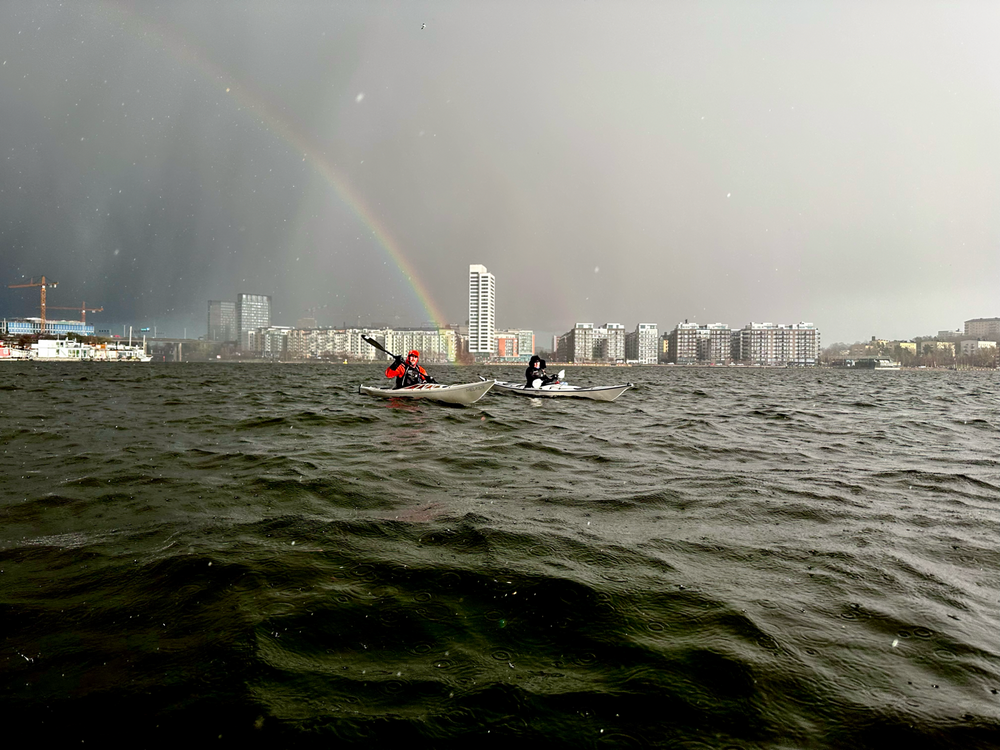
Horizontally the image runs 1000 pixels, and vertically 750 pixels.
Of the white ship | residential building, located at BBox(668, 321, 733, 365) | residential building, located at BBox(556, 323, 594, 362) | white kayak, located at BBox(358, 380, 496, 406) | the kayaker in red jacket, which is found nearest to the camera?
white kayak, located at BBox(358, 380, 496, 406)

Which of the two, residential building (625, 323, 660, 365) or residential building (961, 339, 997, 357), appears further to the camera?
residential building (625, 323, 660, 365)

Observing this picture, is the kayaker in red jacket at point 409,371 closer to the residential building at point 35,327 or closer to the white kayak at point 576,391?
the white kayak at point 576,391

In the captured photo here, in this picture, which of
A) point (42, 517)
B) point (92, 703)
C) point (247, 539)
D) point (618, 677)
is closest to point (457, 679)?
point (618, 677)

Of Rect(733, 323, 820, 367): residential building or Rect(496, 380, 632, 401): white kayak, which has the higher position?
Rect(733, 323, 820, 367): residential building

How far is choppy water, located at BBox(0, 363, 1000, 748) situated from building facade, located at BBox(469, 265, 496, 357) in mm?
184054

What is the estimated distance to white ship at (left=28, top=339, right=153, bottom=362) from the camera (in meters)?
103

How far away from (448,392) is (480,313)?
176 meters

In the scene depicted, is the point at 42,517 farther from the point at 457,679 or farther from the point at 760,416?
the point at 760,416

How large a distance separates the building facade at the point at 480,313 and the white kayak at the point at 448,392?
172 m

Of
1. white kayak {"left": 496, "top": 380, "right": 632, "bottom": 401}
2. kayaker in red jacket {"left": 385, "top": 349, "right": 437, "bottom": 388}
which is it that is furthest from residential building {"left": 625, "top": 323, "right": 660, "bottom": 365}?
kayaker in red jacket {"left": 385, "top": 349, "right": 437, "bottom": 388}

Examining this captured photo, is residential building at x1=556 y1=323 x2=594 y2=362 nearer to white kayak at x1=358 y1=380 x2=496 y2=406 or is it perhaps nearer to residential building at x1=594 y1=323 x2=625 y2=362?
residential building at x1=594 y1=323 x2=625 y2=362

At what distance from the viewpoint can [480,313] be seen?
192 metres

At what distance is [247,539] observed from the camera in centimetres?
503

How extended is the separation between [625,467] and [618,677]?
6247 mm
